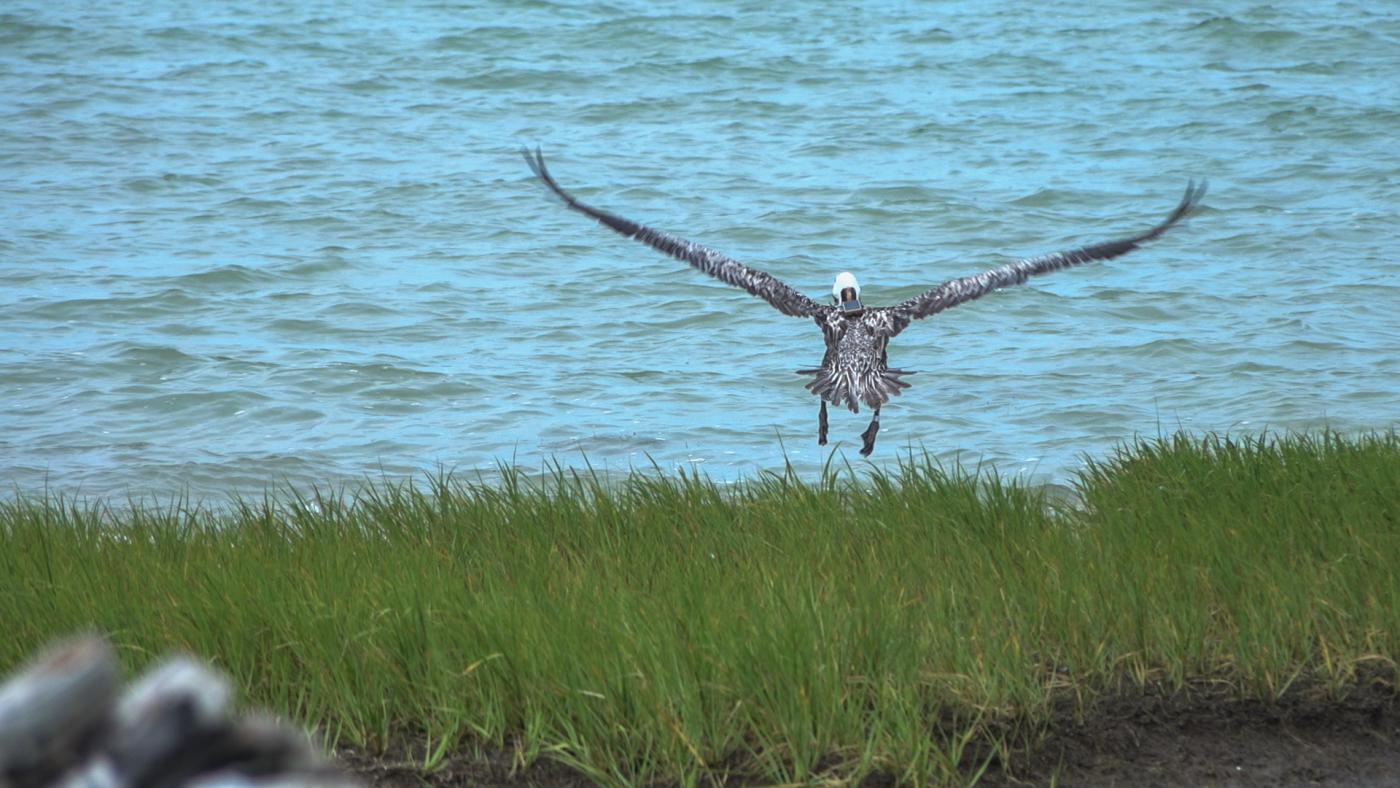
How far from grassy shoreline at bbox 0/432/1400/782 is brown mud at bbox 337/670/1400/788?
2.3 inches

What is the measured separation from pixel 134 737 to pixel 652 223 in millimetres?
17064

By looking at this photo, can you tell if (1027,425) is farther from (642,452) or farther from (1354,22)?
(1354,22)

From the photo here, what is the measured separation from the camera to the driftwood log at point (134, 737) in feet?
4.50

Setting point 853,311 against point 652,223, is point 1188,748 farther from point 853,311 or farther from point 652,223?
point 652,223

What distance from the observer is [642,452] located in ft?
35.0

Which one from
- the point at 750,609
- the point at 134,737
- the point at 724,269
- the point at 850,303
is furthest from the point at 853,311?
the point at 134,737

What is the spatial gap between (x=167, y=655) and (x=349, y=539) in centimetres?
125

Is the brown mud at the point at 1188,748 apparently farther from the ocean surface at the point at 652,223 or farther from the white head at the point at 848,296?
the ocean surface at the point at 652,223

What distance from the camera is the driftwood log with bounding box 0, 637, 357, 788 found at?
137cm

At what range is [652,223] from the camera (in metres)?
18.4

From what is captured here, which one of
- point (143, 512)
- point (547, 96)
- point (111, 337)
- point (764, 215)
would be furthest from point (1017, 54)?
point (143, 512)

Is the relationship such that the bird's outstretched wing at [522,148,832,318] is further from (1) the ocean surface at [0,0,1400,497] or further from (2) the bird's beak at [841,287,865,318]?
(1) the ocean surface at [0,0,1400,497]

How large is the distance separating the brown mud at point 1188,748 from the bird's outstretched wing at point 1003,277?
1.95m

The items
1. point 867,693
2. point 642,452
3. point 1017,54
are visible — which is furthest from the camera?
point 1017,54
